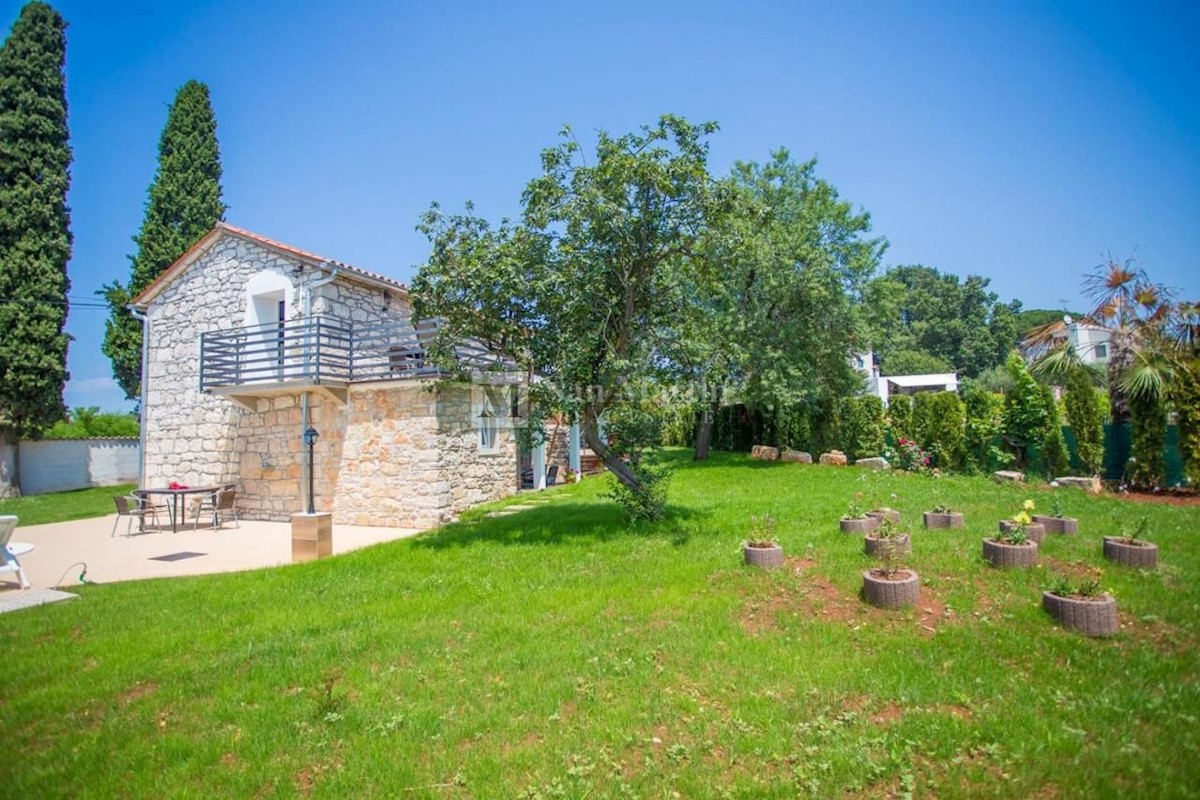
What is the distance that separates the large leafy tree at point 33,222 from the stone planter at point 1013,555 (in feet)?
81.6

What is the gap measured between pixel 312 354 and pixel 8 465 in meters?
15.9

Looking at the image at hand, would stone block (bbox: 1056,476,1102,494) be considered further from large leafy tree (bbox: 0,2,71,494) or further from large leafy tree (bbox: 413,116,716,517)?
large leafy tree (bbox: 0,2,71,494)

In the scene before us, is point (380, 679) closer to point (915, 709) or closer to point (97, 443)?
point (915, 709)

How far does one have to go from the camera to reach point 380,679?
164 inches

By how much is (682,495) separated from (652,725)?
28.9ft

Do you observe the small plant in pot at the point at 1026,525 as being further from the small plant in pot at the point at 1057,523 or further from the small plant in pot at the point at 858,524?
the small plant in pot at the point at 858,524

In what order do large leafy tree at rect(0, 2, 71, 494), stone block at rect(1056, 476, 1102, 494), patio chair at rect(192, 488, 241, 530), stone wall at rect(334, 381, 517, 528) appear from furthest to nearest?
large leafy tree at rect(0, 2, 71, 494) → patio chair at rect(192, 488, 241, 530) → stone wall at rect(334, 381, 517, 528) → stone block at rect(1056, 476, 1102, 494)

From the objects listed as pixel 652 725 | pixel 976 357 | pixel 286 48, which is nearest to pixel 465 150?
pixel 286 48

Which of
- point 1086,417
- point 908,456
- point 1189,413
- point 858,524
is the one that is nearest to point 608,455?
point 858,524

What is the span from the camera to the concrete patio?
27.1 ft

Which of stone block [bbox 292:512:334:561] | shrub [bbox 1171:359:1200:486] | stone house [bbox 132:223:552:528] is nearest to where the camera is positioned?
stone block [bbox 292:512:334:561]

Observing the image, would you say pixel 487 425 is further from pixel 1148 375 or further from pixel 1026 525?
pixel 1148 375

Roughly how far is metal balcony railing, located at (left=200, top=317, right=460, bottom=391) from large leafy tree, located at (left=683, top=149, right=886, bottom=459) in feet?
23.5

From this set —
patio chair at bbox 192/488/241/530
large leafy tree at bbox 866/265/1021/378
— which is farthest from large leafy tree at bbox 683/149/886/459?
large leafy tree at bbox 866/265/1021/378
